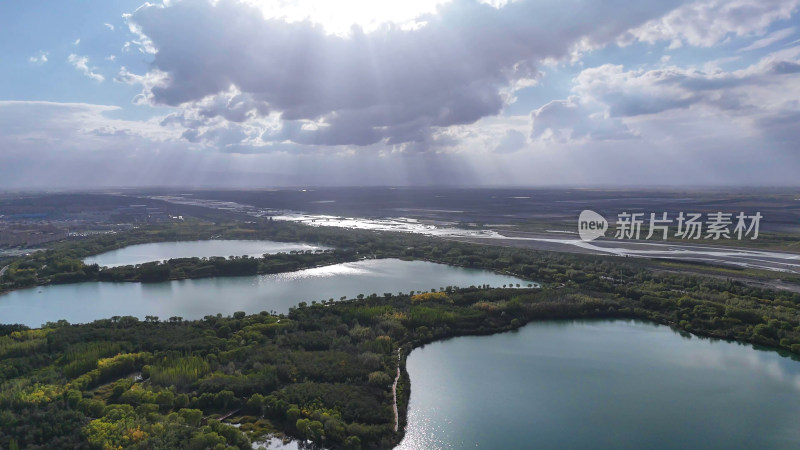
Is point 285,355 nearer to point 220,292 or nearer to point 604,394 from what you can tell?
point 604,394

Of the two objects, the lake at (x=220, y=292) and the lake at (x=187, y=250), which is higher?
the lake at (x=187, y=250)

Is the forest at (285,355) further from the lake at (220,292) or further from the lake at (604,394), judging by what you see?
the lake at (220,292)

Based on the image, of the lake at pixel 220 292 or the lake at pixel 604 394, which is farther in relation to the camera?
the lake at pixel 220 292

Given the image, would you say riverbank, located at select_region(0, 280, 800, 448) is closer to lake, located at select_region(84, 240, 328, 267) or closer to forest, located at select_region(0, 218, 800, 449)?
forest, located at select_region(0, 218, 800, 449)

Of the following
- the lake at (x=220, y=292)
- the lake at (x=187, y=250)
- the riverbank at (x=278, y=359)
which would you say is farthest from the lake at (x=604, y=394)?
the lake at (x=187, y=250)


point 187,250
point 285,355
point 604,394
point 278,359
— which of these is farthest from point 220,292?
point 604,394

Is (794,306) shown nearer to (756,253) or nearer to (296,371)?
(756,253)

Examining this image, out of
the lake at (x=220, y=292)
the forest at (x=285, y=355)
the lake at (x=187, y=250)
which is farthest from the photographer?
the lake at (x=187, y=250)

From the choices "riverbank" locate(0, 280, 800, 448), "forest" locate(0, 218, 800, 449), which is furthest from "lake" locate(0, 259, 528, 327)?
"riverbank" locate(0, 280, 800, 448)
